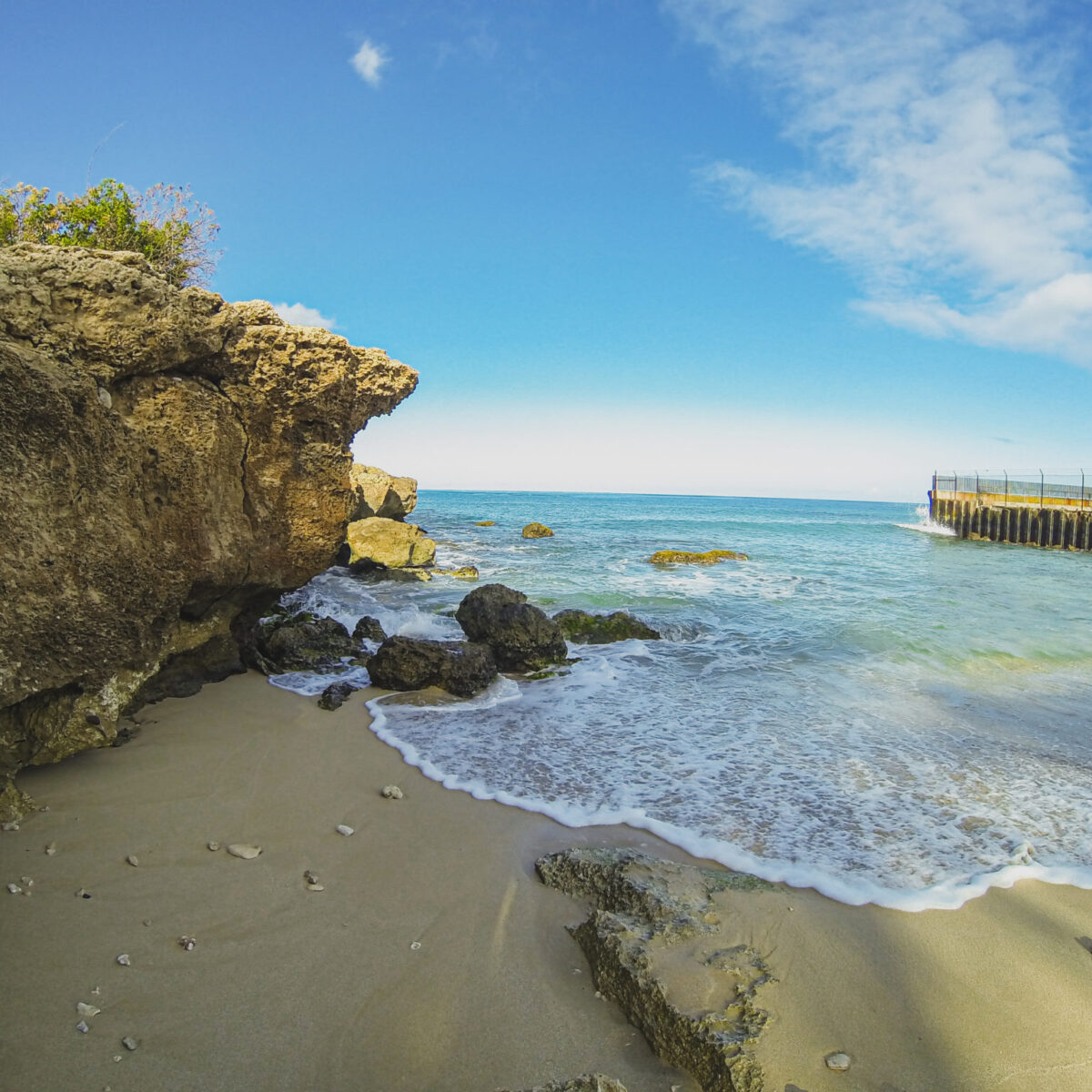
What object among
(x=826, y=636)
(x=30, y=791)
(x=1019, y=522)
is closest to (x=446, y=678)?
(x=30, y=791)

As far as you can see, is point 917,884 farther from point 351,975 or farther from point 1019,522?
point 1019,522

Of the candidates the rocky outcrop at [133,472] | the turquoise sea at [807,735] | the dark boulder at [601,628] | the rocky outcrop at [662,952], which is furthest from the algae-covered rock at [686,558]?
the rocky outcrop at [662,952]

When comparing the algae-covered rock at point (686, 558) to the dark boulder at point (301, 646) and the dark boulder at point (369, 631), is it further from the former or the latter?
the dark boulder at point (301, 646)

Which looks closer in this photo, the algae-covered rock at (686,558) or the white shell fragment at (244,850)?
the white shell fragment at (244,850)

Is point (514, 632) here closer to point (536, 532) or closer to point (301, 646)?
point (301, 646)

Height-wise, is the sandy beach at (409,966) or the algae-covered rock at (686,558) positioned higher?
the algae-covered rock at (686,558)

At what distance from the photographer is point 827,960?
350cm

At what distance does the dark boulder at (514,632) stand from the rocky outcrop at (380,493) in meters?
10.9

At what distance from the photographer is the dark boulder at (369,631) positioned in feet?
34.3

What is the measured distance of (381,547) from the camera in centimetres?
1845

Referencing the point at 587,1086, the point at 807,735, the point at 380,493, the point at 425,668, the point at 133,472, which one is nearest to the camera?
the point at 587,1086

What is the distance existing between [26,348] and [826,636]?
11878 millimetres

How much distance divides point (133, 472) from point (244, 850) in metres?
2.55

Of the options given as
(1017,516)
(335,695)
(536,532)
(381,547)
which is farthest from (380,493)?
(1017,516)
